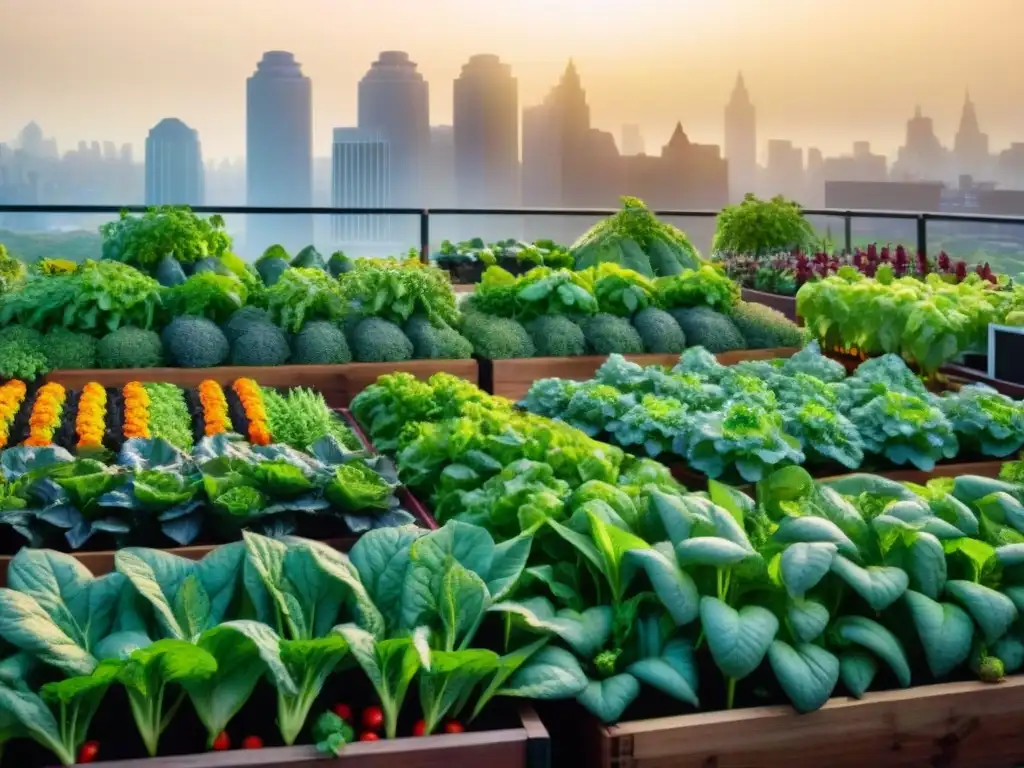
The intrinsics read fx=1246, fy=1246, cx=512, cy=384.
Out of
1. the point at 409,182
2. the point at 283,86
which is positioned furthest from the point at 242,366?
the point at 409,182

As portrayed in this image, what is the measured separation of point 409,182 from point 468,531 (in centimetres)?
1849

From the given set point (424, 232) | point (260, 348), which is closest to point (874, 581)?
point (260, 348)

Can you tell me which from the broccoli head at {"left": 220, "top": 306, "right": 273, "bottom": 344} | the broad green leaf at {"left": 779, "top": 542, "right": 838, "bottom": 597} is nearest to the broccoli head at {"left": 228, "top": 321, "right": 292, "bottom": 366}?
the broccoli head at {"left": 220, "top": 306, "right": 273, "bottom": 344}

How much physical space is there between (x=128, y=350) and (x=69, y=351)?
0.21 meters

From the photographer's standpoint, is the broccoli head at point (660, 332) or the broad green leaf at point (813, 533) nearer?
the broad green leaf at point (813, 533)

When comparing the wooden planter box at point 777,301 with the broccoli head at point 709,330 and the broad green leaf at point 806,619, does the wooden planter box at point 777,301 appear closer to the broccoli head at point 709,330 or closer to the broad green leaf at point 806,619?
the broccoli head at point 709,330

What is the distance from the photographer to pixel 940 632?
2.09 metres

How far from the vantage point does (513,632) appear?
81.0 inches

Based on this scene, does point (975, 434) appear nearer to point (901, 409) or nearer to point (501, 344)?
point (901, 409)

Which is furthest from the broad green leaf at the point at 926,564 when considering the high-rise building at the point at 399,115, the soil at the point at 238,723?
the high-rise building at the point at 399,115

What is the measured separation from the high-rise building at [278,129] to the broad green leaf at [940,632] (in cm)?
1572

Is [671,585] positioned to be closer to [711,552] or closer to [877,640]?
[711,552]

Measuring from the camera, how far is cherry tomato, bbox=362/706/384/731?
6.17 feet

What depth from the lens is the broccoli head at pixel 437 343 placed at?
16.2 feet
